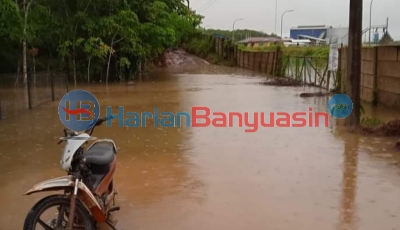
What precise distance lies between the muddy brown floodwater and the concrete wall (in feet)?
11.5

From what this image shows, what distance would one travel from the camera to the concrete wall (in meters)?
12.6

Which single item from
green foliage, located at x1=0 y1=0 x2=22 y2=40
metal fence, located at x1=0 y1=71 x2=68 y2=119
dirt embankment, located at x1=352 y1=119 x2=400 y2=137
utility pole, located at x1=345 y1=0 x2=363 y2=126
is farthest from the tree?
dirt embankment, located at x1=352 y1=119 x2=400 y2=137

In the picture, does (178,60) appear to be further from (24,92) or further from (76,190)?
(76,190)

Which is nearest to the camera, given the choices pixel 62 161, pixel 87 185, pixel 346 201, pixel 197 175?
pixel 62 161

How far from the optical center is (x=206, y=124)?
10781 millimetres

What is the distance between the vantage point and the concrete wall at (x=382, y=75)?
12.6m

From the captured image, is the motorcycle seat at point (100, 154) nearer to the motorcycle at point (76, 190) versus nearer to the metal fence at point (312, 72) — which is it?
the motorcycle at point (76, 190)

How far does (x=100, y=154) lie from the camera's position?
175 inches

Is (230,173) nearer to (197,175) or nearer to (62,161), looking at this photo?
(197,175)

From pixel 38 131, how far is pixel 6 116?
2330mm

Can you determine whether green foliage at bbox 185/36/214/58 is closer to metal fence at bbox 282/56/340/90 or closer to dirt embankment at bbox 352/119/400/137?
metal fence at bbox 282/56/340/90

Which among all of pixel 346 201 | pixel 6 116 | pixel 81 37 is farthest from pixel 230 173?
pixel 81 37

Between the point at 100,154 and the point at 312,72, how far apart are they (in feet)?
60.7

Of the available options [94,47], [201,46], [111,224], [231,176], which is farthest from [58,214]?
[201,46]
